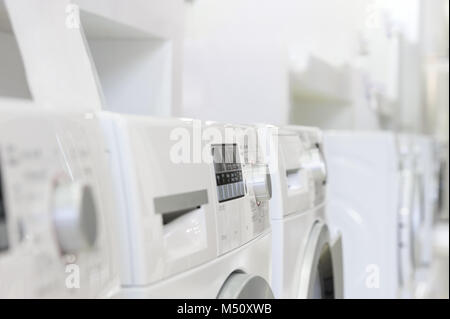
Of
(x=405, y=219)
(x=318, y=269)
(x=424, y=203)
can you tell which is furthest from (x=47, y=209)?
(x=424, y=203)

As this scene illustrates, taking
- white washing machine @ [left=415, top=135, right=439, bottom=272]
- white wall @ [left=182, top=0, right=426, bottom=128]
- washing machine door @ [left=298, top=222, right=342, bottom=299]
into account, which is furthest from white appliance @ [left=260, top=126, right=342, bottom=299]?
white washing machine @ [left=415, top=135, right=439, bottom=272]

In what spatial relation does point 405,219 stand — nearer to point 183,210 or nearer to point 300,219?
point 300,219

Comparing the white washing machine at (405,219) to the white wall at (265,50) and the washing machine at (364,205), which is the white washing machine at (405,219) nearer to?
the washing machine at (364,205)

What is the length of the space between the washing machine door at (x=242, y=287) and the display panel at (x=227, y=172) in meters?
0.09

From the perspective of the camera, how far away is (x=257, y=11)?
2.29 meters

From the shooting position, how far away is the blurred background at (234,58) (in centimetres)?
81

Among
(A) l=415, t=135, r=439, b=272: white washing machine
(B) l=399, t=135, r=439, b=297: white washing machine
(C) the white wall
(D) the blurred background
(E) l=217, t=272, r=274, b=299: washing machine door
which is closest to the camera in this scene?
(E) l=217, t=272, r=274, b=299: washing machine door

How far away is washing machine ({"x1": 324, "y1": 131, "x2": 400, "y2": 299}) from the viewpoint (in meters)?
1.89

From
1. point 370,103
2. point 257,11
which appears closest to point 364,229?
point 257,11

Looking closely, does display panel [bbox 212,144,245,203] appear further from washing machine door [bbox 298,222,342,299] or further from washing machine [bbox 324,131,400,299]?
washing machine [bbox 324,131,400,299]

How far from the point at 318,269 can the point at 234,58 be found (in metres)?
0.83

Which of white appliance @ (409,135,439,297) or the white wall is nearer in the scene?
the white wall

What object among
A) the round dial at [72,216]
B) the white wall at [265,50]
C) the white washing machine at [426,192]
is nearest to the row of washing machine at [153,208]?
the round dial at [72,216]
